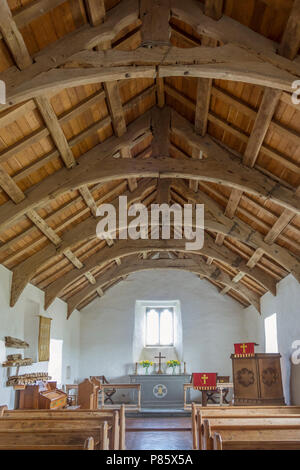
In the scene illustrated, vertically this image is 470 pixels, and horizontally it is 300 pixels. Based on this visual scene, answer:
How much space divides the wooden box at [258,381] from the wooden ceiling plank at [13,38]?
6.57 m

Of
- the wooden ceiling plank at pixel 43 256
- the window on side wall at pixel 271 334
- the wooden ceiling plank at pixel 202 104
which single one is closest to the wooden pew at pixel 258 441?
the wooden ceiling plank at pixel 202 104

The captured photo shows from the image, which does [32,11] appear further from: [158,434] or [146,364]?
[146,364]

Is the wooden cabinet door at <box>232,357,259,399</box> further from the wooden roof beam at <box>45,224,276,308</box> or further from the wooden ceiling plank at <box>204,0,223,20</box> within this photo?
the wooden ceiling plank at <box>204,0,223,20</box>

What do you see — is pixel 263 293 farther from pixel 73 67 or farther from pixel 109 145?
pixel 73 67

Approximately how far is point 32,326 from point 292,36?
308 inches

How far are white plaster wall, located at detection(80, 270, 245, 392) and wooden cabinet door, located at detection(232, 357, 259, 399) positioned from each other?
5331 mm

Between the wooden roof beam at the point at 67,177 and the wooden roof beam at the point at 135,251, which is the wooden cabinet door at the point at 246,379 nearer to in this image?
the wooden roof beam at the point at 135,251

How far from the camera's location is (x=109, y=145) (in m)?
6.85

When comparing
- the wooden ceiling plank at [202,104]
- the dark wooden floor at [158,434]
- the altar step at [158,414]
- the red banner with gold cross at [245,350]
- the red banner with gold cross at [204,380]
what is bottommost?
the dark wooden floor at [158,434]

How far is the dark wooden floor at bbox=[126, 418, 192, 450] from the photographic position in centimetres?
771

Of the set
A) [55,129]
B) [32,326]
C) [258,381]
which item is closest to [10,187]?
[55,129]

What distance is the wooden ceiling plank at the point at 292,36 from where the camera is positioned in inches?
155

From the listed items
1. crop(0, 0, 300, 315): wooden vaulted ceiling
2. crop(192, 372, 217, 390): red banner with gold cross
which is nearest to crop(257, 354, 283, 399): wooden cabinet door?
crop(192, 372, 217, 390): red banner with gold cross
